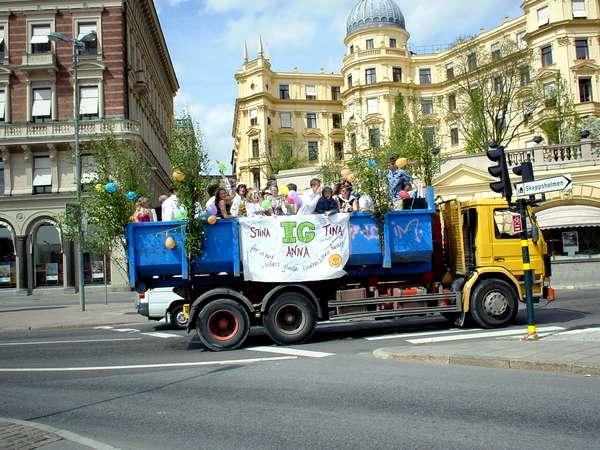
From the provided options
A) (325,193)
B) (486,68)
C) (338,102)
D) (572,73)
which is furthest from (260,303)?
(338,102)

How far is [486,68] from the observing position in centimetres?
4194

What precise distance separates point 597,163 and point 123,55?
27.6 meters

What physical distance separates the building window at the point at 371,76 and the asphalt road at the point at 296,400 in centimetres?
6491

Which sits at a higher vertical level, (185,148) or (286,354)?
(185,148)

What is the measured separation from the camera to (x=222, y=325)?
37.2ft

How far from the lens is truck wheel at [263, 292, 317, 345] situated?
11344mm

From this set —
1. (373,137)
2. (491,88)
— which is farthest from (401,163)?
(491,88)

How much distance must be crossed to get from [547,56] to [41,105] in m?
43.2

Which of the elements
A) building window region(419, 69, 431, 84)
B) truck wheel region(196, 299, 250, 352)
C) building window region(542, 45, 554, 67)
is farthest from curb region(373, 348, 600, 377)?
building window region(419, 69, 431, 84)

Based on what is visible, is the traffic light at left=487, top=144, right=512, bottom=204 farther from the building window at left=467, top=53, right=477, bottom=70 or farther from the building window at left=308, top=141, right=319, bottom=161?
the building window at left=308, top=141, right=319, bottom=161

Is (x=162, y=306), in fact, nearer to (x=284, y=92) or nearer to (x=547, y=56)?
(x=547, y=56)

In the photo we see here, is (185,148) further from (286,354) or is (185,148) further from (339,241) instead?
(286,354)

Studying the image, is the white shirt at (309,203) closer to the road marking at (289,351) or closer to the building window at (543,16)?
the road marking at (289,351)

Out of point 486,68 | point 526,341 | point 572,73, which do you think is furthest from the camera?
point 572,73
